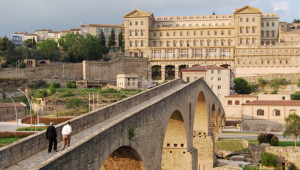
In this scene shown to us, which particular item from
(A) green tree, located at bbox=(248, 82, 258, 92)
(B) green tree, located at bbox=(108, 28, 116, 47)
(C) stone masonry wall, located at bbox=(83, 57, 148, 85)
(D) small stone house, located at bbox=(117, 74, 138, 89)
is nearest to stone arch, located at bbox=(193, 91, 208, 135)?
(D) small stone house, located at bbox=(117, 74, 138, 89)

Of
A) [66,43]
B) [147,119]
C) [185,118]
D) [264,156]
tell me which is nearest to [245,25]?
[66,43]

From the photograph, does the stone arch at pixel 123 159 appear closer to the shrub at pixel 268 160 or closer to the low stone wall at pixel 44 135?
the low stone wall at pixel 44 135

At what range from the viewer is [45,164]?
32.8ft

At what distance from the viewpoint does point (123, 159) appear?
17.3 m

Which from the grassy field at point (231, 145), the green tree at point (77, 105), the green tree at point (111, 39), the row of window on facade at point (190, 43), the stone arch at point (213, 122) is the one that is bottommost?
the grassy field at point (231, 145)

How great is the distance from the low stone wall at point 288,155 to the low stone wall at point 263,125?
15978mm

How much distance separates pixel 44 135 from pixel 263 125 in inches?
2049

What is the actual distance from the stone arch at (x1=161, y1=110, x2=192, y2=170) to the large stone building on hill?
57.2 m

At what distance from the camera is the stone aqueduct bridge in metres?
11.9

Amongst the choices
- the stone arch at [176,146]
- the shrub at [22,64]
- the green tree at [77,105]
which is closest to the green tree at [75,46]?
the shrub at [22,64]

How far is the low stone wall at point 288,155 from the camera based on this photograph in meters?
43.2

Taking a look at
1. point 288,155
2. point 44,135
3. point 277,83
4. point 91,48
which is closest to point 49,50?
point 91,48

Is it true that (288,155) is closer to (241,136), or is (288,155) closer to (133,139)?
(241,136)

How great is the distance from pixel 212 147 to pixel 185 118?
12682 mm
